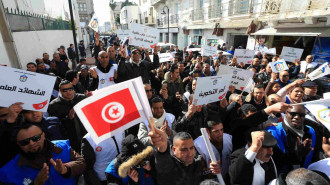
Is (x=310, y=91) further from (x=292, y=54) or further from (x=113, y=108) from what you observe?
(x=292, y=54)

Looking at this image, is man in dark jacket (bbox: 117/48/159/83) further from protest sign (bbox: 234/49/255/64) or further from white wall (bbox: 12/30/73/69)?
white wall (bbox: 12/30/73/69)

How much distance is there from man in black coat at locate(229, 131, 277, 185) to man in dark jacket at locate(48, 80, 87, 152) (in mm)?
2284

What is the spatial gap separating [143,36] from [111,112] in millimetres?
4642

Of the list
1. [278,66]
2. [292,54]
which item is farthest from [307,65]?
[278,66]

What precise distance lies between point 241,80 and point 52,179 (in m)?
3.68

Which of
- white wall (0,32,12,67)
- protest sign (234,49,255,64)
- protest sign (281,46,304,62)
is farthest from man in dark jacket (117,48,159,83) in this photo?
protest sign (281,46,304,62)

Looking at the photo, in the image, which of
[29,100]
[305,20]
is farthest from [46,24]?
[305,20]

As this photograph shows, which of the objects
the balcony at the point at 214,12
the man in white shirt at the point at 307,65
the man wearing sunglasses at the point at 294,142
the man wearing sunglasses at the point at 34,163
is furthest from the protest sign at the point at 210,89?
the balcony at the point at 214,12

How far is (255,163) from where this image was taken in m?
1.87

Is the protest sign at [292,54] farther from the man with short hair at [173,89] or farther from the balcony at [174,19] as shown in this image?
the balcony at [174,19]

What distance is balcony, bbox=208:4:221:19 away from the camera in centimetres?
1642

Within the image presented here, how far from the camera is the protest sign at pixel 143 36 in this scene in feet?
19.0

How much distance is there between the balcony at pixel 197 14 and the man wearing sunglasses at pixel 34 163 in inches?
779

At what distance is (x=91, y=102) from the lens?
1.71 meters
